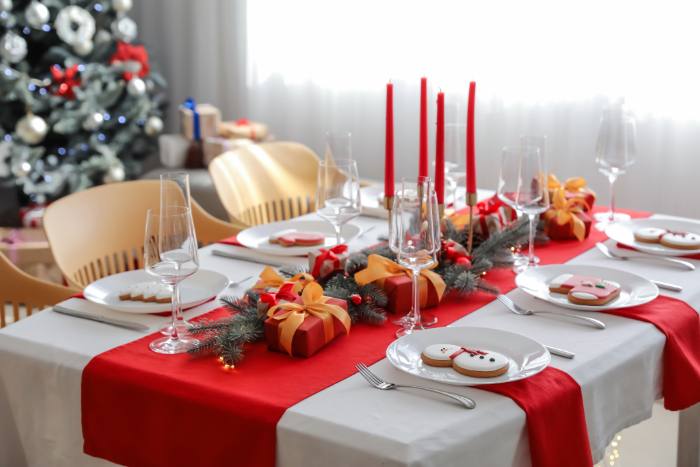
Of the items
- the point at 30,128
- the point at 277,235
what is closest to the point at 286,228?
the point at 277,235

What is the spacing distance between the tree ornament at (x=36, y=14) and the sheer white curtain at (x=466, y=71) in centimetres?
122

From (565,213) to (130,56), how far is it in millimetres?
3008

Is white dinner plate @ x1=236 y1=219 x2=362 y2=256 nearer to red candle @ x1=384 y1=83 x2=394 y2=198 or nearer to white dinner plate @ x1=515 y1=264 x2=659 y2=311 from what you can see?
red candle @ x1=384 y1=83 x2=394 y2=198

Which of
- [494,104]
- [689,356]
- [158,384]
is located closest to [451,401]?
[158,384]

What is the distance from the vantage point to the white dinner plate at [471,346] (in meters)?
0.94

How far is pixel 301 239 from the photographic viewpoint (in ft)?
5.25

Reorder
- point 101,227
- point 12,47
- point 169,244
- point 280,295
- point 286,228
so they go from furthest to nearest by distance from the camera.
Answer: point 12,47, point 101,227, point 286,228, point 280,295, point 169,244

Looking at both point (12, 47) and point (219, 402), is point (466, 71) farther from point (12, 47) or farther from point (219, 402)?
point (219, 402)

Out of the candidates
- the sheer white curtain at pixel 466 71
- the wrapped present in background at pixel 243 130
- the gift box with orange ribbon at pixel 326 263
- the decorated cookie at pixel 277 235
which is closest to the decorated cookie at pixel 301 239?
the decorated cookie at pixel 277 235

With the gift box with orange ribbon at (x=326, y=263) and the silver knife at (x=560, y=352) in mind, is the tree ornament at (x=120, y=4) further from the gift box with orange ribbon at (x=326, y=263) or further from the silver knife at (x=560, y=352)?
the silver knife at (x=560, y=352)

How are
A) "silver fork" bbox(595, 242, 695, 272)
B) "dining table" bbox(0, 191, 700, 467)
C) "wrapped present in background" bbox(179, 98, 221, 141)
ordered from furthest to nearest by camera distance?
"wrapped present in background" bbox(179, 98, 221, 141) < "silver fork" bbox(595, 242, 695, 272) < "dining table" bbox(0, 191, 700, 467)

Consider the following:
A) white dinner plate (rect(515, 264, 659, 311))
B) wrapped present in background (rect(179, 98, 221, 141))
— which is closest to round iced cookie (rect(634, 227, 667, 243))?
white dinner plate (rect(515, 264, 659, 311))

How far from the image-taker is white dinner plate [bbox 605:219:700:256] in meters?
1.51

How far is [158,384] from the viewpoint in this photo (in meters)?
0.97
